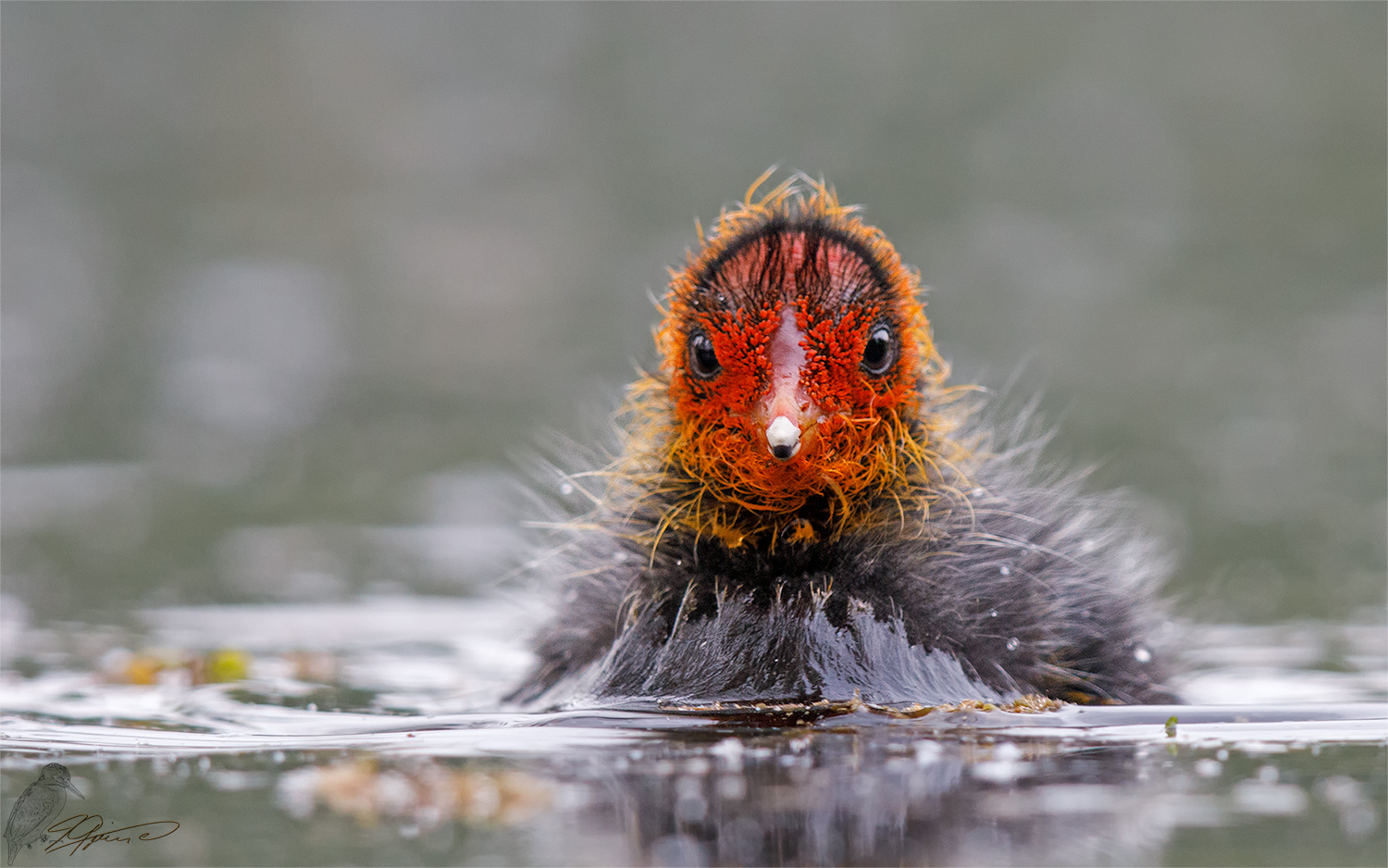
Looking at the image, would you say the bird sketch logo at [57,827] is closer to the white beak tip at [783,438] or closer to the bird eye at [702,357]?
the white beak tip at [783,438]

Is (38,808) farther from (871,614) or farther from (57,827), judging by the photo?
(871,614)

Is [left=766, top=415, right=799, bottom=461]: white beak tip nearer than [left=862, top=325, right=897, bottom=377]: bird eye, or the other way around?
[left=766, top=415, right=799, bottom=461]: white beak tip

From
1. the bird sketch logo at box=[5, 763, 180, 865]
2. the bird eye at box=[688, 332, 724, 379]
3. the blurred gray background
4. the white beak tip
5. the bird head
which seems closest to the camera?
the bird sketch logo at box=[5, 763, 180, 865]

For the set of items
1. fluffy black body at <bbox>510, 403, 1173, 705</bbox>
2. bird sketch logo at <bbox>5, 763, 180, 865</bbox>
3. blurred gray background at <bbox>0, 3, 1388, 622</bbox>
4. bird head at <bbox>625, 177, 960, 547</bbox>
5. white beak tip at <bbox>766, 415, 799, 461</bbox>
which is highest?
blurred gray background at <bbox>0, 3, 1388, 622</bbox>

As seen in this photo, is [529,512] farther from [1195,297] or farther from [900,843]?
[1195,297]

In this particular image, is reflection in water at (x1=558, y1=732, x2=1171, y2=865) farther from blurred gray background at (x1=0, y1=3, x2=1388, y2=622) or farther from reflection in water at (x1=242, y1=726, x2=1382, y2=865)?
blurred gray background at (x1=0, y1=3, x2=1388, y2=622)

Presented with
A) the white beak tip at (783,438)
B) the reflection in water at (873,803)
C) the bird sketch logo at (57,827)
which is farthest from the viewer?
the white beak tip at (783,438)

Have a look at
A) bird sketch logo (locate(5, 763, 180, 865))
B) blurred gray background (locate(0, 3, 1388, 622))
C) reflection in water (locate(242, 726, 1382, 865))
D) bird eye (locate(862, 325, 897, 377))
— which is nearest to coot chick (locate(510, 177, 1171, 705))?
bird eye (locate(862, 325, 897, 377))

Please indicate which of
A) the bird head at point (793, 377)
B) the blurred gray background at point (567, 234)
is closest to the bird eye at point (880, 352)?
the bird head at point (793, 377)
